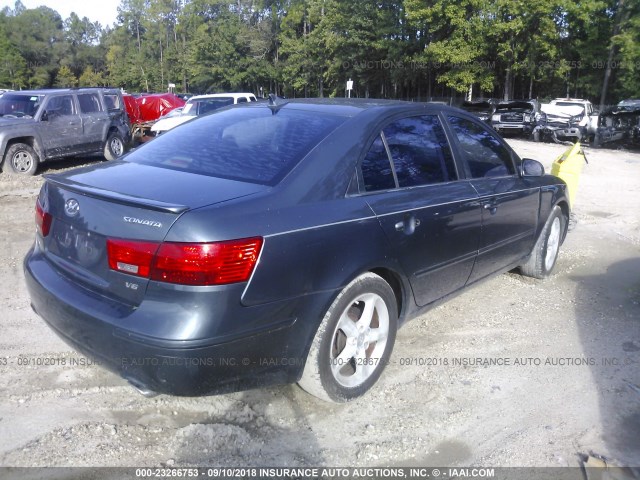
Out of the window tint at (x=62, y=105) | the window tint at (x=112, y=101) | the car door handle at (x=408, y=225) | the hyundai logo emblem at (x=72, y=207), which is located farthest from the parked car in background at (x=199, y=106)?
the hyundai logo emblem at (x=72, y=207)

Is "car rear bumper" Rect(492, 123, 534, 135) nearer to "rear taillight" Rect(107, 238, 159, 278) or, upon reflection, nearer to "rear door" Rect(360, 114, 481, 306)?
"rear door" Rect(360, 114, 481, 306)

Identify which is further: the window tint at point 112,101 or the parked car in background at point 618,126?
the parked car in background at point 618,126

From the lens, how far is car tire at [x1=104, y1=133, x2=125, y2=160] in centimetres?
1403

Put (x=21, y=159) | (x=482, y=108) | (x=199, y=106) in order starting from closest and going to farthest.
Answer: (x=21, y=159) → (x=199, y=106) → (x=482, y=108)

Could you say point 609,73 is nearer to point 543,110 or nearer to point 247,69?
point 543,110

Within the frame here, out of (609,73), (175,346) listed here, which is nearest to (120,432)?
(175,346)

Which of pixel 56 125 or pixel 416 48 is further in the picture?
pixel 416 48

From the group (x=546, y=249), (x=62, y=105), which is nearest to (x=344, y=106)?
(x=546, y=249)

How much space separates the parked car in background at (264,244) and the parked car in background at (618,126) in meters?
18.5

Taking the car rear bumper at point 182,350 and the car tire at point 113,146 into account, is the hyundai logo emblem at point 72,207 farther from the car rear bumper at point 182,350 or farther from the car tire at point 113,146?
the car tire at point 113,146

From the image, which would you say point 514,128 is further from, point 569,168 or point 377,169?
point 377,169

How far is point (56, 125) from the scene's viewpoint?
12.5 metres

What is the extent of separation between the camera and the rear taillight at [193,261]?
96.6 inches

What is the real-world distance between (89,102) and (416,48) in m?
29.3
